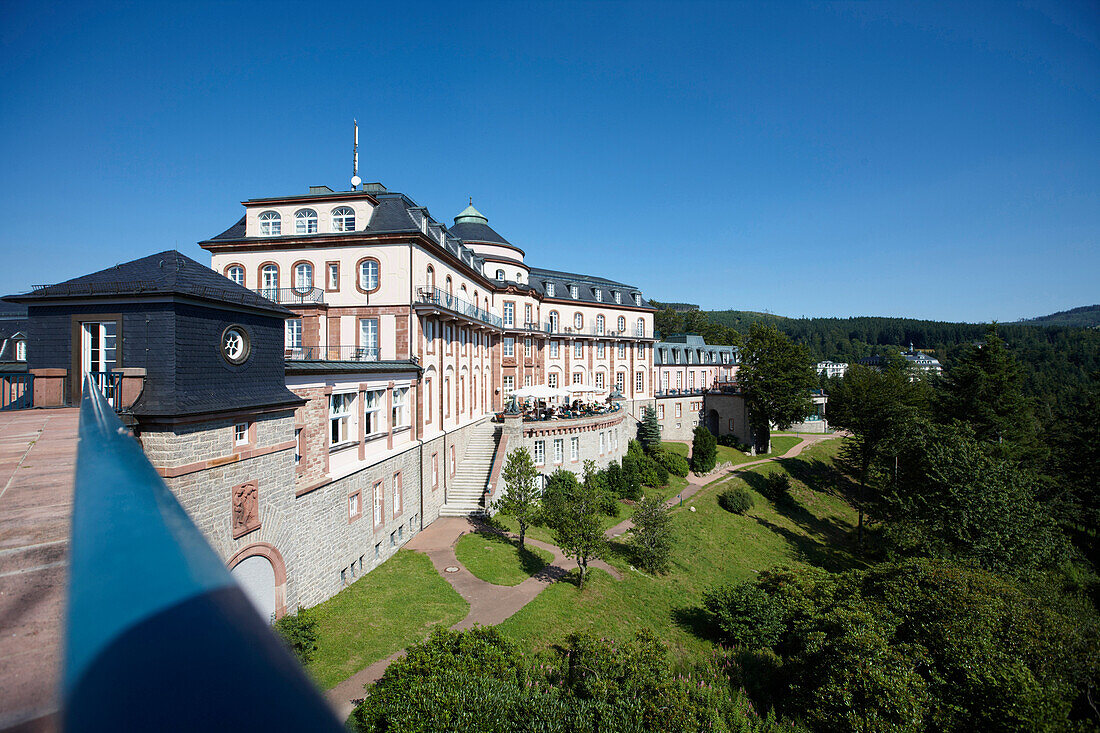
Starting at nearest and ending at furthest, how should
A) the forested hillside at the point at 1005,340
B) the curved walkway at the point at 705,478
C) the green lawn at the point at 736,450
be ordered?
the curved walkway at the point at 705,478 < the green lawn at the point at 736,450 < the forested hillside at the point at 1005,340

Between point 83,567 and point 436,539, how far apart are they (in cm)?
2124

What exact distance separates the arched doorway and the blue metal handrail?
495 inches

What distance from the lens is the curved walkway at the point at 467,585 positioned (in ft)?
36.5

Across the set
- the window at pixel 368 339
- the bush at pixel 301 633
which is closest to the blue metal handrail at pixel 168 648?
the bush at pixel 301 633

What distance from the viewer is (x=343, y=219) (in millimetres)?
23406

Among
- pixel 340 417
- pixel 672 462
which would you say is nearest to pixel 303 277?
pixel 340 417

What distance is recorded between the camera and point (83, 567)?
1.12 meters

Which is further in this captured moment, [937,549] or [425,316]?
[425,316]

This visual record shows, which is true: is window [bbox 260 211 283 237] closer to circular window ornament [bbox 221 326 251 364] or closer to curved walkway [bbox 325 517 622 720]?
circular window ornament [bbox 221 326 251 364]

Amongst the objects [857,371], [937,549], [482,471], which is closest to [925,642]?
[937,549]

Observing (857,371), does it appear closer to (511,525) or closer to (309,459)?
(511,525)

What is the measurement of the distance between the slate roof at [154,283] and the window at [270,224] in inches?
541

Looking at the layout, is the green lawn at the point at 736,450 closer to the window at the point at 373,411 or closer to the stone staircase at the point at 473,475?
the stone staircase at the point at 473,475

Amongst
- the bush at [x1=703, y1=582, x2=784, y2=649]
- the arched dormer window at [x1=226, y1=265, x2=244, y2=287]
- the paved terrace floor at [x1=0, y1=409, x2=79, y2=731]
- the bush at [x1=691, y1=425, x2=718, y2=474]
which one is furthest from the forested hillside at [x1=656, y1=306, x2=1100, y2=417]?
the paved terrace floor at [x1=0, y1=409, x2=79, y2=731]
